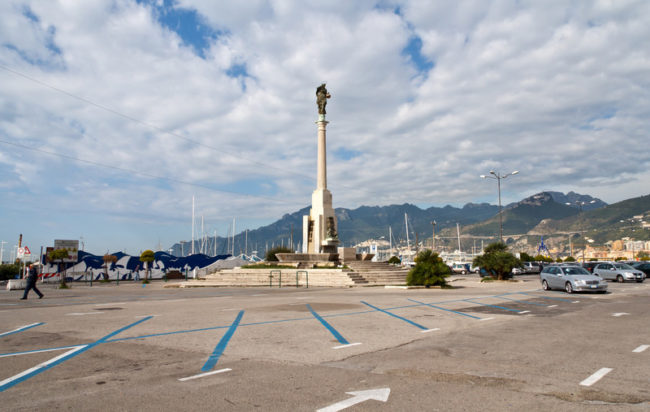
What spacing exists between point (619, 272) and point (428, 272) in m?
16.8

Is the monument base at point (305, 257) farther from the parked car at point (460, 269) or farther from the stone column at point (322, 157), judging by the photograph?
the parked car at point (460, 269)

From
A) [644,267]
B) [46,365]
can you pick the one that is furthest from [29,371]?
[644,267]

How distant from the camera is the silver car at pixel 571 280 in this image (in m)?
20.5

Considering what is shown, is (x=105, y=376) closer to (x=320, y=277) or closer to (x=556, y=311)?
(x=556, y=311)

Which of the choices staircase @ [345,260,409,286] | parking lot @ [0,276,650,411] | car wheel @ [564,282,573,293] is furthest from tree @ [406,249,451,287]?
parking lot @ [0,276,650,411]

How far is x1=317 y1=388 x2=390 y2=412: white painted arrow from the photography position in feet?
15.0

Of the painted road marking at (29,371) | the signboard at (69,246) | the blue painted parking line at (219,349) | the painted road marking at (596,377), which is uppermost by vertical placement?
the signboard at (69,246)

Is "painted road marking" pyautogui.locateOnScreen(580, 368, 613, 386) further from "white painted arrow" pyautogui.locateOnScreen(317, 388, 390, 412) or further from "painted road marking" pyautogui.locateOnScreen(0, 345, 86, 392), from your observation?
"painted road marking" pyautogui.locateOnScreen(0, 345, 86, 392)

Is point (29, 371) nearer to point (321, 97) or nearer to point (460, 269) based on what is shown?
point (321, 97)

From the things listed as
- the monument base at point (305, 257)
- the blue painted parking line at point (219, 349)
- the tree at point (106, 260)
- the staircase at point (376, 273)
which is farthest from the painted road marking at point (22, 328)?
the tree at point (106, 260)

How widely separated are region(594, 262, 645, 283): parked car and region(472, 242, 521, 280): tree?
24.0ft

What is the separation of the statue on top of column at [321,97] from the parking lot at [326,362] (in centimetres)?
3533

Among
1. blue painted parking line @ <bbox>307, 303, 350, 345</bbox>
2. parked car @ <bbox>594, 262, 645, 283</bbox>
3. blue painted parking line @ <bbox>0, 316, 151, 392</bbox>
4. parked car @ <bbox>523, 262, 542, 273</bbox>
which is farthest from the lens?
parked car @ <bbox>523, 262, 542, 273</bbox>

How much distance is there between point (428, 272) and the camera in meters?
25.9
